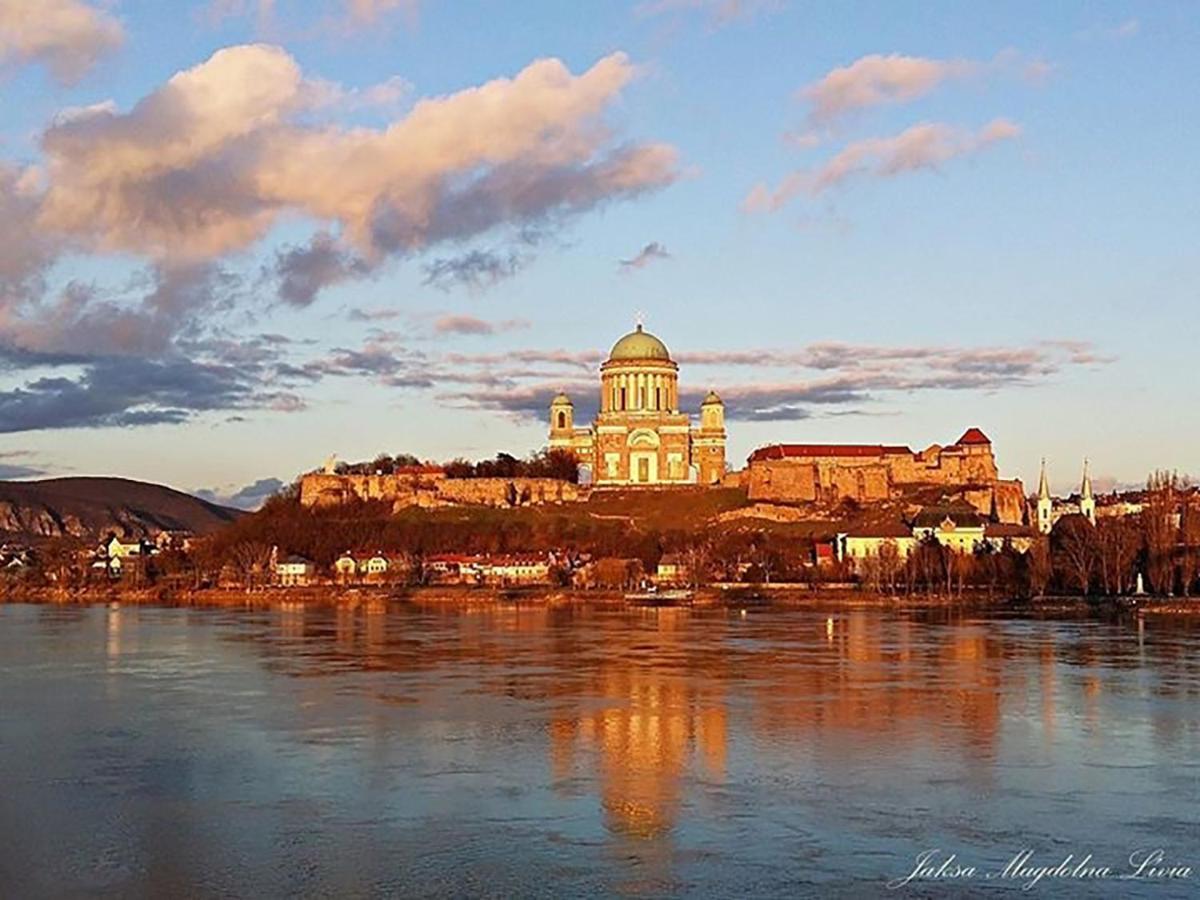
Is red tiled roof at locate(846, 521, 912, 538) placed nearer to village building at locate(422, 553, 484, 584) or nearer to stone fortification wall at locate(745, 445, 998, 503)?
stone fortification wall at locate(745, 445, 998, 503)

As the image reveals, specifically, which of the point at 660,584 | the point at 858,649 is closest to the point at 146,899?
the point at 858,649

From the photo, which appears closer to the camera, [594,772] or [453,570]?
[594,772]

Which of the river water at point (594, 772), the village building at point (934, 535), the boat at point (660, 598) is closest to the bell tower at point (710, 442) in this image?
the village building at point (934, 535)

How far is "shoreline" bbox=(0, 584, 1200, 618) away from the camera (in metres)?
34.7

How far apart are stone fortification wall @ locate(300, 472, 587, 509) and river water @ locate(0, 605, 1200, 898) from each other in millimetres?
36604

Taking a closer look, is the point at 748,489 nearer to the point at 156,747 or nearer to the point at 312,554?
the point at 312,554

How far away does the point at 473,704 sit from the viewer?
15703mm

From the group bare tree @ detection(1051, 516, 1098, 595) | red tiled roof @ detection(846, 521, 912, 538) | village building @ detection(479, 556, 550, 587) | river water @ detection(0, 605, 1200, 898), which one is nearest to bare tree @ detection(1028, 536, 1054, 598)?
bare tree @ detection(1051, 516, 1098, 595)

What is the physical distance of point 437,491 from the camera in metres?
59.3

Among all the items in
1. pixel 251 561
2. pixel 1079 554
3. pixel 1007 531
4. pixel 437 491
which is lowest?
pixel 251 561

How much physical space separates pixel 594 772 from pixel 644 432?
50.6 metres

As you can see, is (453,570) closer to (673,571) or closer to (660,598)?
(673,571)

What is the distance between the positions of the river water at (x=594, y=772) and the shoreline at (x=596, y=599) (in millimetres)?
12552

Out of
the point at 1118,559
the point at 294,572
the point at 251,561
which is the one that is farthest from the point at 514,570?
the point at 1118,559
